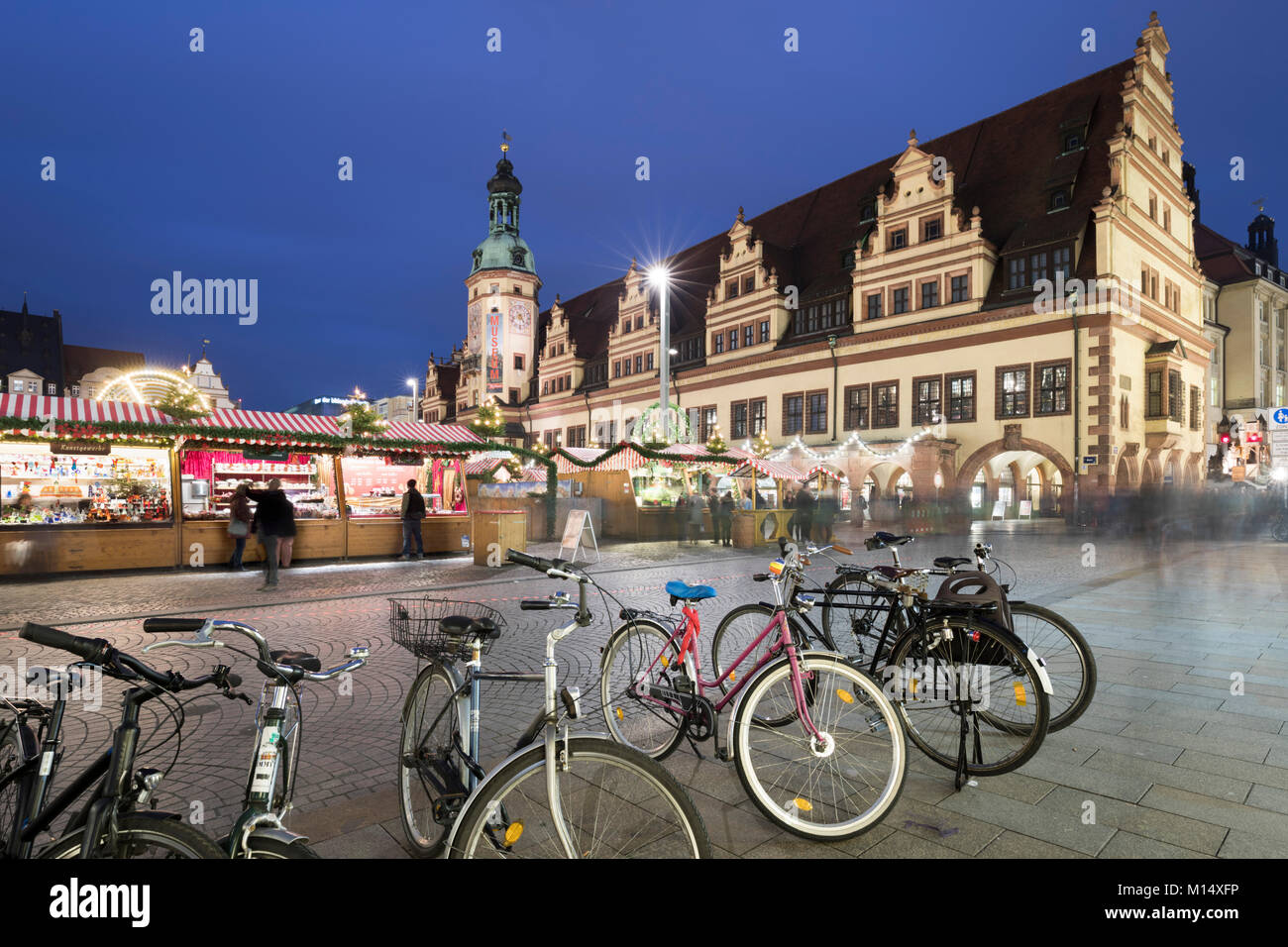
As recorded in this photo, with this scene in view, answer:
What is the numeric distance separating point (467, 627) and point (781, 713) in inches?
65.6

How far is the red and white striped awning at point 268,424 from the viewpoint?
46.0 ft

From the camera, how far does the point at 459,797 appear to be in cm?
288

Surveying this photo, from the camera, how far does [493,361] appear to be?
197ft

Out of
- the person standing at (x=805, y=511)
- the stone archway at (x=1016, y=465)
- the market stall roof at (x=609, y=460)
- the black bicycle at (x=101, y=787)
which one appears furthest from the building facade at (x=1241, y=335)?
the black bicycle at (x=101, y=787)

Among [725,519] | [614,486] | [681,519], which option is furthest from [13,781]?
[614,486]

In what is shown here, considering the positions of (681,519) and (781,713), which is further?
(681,519)

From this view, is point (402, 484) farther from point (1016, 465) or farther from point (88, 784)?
point (1016, 465)

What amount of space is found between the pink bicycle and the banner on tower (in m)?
57.2

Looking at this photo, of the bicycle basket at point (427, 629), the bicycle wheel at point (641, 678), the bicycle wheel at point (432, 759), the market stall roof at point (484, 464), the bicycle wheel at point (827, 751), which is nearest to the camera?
the bicycle wheel at point (432, 759)

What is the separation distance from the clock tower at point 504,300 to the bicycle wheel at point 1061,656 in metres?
56.4

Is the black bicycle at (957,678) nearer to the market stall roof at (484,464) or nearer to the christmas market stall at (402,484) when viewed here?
the christmas market stall at (402,484)

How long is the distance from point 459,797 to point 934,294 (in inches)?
1285
